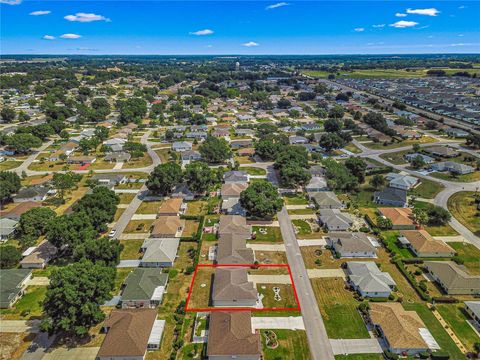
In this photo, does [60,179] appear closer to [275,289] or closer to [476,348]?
[275,289]

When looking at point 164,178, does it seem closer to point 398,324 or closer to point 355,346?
point 355,346

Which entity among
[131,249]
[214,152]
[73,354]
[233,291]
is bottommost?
[131,249]

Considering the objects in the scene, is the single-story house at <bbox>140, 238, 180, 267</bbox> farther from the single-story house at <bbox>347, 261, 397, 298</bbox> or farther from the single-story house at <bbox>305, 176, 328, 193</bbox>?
the single-story house at <bbox>305, 176, 328, 193</bbox>

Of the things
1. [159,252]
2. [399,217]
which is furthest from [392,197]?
[159,252]

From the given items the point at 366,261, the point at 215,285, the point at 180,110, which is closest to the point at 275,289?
the point at 215,285

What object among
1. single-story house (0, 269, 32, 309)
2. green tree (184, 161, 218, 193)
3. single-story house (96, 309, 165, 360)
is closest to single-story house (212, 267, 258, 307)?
single-story house (96, 309, 165, 360)
